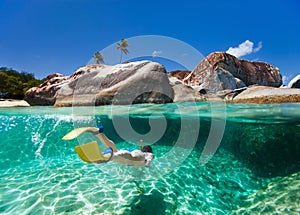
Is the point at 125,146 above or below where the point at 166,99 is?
below

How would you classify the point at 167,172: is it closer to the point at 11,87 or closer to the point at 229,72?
the point at 229,72

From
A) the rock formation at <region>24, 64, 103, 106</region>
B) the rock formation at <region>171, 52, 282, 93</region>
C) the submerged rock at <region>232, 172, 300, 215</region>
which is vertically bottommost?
the submerged rock at <region>232, 172, 300, 215</region>

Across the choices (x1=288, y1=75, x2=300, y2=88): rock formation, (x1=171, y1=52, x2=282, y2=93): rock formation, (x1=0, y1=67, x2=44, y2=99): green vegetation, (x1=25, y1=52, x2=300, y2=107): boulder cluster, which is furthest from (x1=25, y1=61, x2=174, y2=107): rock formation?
(x1=0, y1=67, x2=44, y2=99): green vegetation

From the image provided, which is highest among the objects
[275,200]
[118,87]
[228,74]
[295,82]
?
[228,74]

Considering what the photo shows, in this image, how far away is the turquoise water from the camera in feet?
14.4

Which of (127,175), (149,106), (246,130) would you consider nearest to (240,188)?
(127,175)

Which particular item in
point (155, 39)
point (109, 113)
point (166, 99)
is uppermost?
point (155, 39)

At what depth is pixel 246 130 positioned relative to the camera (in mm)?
13242

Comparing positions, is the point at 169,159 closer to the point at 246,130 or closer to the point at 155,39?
the point at 155,39

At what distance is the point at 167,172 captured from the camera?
626 centimetres

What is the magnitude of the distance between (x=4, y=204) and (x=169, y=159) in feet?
19.3

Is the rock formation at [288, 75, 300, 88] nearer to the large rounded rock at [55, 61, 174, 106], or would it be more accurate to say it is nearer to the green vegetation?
the large rounded rock at [55, 61, 174, 106]

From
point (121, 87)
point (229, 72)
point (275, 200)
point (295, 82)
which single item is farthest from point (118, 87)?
point (229, 72)

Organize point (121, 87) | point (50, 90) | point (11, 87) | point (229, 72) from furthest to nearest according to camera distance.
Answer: point (11, 87) → point (229, 72) → point (50, 90) → point (121, 87)
